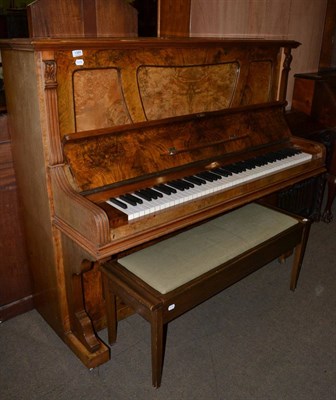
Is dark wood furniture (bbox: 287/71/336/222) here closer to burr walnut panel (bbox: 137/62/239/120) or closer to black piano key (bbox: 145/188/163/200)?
burr walnut panel (bbox: 137/62/239/120)

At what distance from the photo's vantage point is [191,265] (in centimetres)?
183

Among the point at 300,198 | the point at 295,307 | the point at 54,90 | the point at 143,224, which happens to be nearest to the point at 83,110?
the point at 54,90

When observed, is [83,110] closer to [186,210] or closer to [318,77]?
[186,210]

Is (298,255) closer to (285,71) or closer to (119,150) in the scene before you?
(285,71)

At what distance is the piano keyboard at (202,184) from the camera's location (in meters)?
1.64

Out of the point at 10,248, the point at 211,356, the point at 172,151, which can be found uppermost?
the point at 172,151

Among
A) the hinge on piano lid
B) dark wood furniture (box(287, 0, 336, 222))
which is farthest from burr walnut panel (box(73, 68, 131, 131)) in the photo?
dark wood furniture (box(287, 0, 336, 222))

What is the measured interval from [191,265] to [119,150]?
1.93 ft

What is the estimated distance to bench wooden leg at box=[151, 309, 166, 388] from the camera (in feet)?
5.44

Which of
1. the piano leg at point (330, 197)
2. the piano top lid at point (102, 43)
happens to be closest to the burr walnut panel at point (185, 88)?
the piano top lid at point (102, 43)

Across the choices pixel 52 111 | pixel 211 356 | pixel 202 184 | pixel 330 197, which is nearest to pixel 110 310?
pixel 211 356

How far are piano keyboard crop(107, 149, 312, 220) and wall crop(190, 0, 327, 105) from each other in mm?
1128

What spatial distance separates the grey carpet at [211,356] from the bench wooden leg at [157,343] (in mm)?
86

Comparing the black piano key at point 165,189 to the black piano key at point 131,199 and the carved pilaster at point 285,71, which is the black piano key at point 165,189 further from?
the carved pilaster at point 285,71
